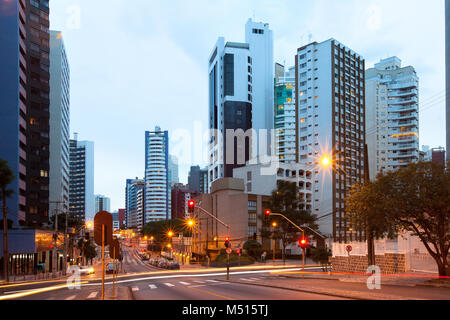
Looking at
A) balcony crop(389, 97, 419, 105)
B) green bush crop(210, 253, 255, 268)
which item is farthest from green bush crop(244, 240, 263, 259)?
balcony crop(389, 97, 419, 105)

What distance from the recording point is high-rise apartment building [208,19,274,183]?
540 ft

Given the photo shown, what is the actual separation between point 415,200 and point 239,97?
141 m

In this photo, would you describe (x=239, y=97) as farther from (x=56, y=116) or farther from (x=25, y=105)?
(x=25, y=105)

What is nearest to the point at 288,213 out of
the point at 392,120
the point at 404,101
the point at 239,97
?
the point at 239,97

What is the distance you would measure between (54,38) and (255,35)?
8159 cm

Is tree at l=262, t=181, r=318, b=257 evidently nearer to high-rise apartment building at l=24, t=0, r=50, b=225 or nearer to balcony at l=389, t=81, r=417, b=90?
high-rise apartment building at l=24, t=0, r=50, b=225

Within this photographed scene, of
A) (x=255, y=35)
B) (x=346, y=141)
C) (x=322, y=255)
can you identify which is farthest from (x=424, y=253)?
(x=255, y=35)

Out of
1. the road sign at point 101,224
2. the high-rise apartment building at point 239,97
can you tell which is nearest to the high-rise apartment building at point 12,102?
the road sign at point 101,224

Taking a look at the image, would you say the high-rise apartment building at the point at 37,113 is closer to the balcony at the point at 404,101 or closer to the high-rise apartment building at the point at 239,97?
the high-rise apartment building at the point at 239,97

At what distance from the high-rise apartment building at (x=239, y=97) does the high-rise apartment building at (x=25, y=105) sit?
246 feet

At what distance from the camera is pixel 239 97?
166125 mm

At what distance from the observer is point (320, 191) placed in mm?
128375
